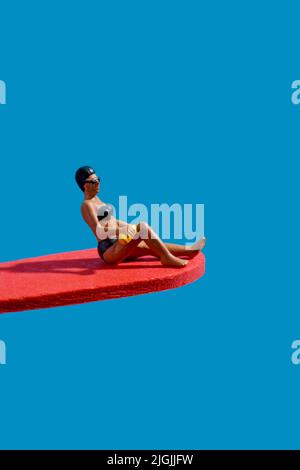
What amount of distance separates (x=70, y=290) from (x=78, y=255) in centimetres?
139

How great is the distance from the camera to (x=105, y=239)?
5.87m

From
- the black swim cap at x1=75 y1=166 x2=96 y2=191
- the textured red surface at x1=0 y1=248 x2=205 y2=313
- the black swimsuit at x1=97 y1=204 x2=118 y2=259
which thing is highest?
the black swim cap at x1=75 y1=166 x2=96 y2=191

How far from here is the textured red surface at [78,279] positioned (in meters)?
5.09

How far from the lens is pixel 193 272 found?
5848 millimetres

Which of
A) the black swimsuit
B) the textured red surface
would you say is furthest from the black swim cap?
the textured red surface

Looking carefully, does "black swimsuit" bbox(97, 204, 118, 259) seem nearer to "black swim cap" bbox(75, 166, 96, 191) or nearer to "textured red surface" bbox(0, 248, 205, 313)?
"textured red surface" bbox(0, 248, 205, 313)

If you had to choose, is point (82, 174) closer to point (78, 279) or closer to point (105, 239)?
point (105, 239)

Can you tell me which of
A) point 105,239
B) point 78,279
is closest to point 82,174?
point 105,239

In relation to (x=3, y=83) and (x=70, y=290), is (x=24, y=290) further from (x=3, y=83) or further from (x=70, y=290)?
(x=3, y=83)

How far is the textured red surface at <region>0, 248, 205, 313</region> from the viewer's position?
16.7 feet

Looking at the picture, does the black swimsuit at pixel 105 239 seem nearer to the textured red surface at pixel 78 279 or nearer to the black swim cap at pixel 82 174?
the textured red surface at pixel 78 279

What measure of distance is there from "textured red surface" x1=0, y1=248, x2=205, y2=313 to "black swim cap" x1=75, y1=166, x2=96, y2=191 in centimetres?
82

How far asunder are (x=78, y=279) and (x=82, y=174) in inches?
42.4

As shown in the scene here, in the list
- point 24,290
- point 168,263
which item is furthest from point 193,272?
point 24,290
